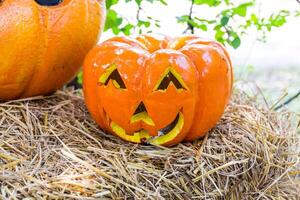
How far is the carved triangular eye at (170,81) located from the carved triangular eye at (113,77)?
0.33 feet

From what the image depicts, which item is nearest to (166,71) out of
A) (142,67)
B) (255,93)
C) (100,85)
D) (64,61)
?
(142,67)

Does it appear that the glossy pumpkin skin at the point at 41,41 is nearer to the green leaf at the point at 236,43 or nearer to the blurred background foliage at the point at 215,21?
the blurred background foliage at the point at 215,21

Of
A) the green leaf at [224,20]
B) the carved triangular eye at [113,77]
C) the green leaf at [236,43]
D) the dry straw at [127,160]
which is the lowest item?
the dry straw at [127,160]

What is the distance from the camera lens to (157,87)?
125cm

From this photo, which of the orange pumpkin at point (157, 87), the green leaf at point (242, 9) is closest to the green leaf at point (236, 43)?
the green leaf at point (242, 9)

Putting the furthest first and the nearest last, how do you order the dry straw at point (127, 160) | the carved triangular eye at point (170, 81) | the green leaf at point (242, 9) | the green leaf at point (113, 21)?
the green leaf at point (113, 21)
the green leaf at point (242, 9)
the carved triangular eye at point (170, 81)
the dry straw at point (127, 160)

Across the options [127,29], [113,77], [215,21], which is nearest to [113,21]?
[127,29]

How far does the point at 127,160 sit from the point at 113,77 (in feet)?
0.75

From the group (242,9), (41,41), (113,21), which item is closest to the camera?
(41,41)

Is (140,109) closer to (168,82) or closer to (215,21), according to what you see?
(168,82)

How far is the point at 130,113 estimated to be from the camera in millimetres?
1289

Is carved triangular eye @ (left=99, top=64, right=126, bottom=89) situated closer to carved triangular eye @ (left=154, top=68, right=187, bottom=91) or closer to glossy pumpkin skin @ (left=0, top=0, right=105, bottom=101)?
carved triangular eye @ (left=154, top=68, right=187, bottom=91)

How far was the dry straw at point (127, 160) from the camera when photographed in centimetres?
114

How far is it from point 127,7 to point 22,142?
0.85m
